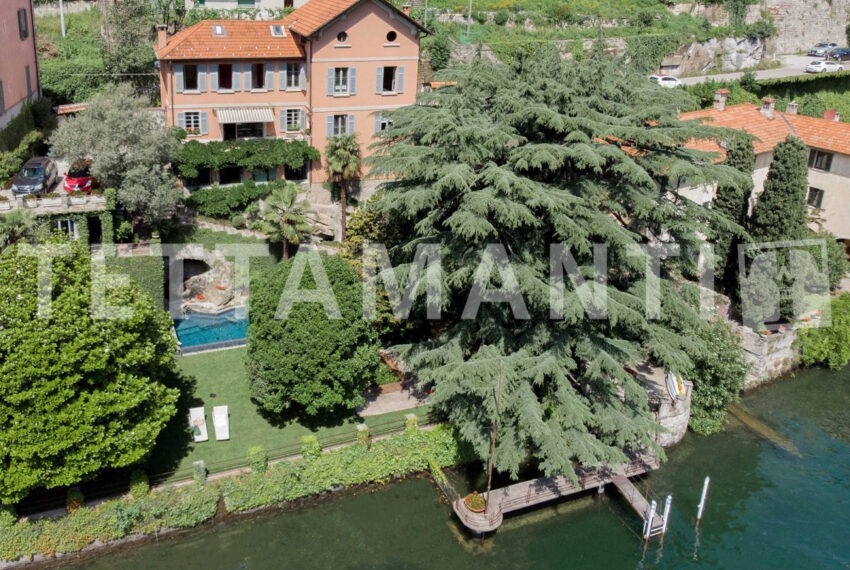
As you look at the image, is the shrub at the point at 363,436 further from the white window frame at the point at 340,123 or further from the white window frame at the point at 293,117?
the white window frame at the point at 293,117

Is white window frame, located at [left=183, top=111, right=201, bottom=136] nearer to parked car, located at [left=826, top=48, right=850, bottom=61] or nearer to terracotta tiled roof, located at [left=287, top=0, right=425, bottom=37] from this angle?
terracotta tiled roof, located at [left=287, top=0, right=425, bottom=37]

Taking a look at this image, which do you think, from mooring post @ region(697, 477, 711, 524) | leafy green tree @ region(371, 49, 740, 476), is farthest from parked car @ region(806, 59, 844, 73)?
mooring post @ region(697, 477, 711, 524)

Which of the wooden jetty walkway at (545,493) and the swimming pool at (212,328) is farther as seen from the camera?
the swimming pool at (212,328)

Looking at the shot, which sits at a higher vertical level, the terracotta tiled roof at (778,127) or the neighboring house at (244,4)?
the neighboring house at (244,4)

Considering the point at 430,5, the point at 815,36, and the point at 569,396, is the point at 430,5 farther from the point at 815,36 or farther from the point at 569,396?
the point at 569,396

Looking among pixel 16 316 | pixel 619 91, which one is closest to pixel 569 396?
pixel 619 91

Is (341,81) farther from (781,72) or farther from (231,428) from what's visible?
(781,72)

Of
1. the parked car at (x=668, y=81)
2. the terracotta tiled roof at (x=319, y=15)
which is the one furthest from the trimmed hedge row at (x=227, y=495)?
the parked car at (x=668, y=81)
